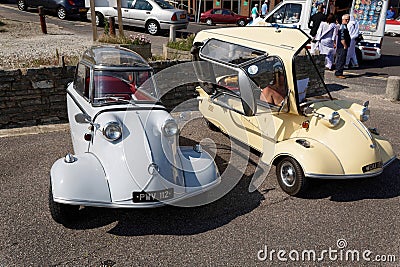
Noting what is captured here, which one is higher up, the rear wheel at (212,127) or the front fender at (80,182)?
the front fender at (80,182)

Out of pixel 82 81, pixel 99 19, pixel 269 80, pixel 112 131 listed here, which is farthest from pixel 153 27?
pixel 112 131

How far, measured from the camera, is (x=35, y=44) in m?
13.0

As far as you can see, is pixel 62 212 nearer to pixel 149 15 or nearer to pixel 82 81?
pixel 82 81

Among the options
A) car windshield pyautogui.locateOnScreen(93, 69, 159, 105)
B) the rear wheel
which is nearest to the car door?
the rear wheel

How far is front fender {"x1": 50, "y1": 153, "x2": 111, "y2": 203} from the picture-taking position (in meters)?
3.84

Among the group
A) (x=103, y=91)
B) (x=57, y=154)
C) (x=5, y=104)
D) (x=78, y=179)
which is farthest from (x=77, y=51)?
(x=78, y=179)

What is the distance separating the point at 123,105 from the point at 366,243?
3.16 meters

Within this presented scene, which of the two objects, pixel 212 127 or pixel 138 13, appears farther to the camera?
pixel 138 13

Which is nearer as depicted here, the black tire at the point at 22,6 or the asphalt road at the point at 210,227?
the asphalt road at the point at 210,227

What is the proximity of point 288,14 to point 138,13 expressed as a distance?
693cm

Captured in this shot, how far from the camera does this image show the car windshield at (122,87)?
4.71m

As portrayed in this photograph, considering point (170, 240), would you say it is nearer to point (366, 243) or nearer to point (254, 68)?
point (366, 243)

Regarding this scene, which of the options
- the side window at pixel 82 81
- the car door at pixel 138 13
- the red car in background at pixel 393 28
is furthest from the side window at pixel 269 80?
the red car in background at pixel 393 28

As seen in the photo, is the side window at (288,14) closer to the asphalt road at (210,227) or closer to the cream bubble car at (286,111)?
the cream bubble car at (286,111)
